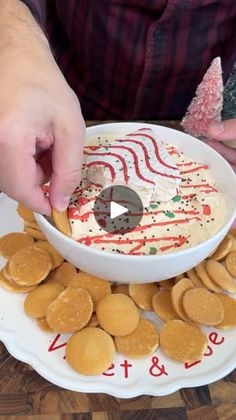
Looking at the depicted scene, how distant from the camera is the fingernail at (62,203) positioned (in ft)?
2.19

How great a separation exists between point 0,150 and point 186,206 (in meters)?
0.28

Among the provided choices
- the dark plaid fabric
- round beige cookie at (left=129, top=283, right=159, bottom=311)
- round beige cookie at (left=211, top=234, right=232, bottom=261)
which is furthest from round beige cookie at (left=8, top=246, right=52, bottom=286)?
the dark plaid fabric

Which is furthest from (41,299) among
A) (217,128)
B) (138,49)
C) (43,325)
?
(138,49)

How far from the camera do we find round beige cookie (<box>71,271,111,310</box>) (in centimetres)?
72

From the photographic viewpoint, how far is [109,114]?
3.80 ft

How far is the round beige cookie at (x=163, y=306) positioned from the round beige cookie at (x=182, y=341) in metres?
0.01

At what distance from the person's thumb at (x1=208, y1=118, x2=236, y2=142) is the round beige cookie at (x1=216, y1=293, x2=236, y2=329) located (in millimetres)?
243

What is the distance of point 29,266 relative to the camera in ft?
2.39

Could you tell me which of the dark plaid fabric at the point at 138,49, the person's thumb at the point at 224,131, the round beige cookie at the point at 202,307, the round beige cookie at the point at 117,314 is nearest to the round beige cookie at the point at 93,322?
the round beige cookie at the point at 117,314

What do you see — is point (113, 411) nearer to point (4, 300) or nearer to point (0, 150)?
point (4, 300)

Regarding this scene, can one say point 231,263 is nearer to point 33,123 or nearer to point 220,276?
point 220,276

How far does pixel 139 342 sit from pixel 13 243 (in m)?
0.22

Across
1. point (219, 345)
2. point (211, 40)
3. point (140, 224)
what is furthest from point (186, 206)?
point (211, 40)

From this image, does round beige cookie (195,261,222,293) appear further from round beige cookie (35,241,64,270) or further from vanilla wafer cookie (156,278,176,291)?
round beige cookie (35,241,64,270)
